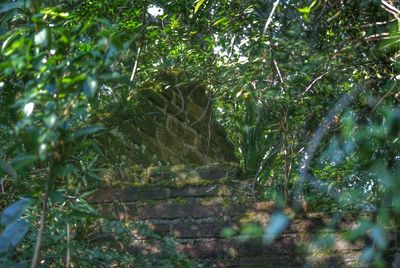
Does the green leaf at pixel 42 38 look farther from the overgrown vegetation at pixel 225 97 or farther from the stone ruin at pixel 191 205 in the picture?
the stone ruin at pixel 191 205

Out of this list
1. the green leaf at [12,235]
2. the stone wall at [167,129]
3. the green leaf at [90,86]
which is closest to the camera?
the green leaf at [90,86]

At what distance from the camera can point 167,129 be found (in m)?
5.54

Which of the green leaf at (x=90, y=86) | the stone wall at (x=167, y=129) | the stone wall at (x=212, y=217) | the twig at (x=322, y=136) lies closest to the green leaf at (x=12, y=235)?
the green leaf at (x=90, y=86)

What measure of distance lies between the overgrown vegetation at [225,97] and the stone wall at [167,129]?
0.37 ft

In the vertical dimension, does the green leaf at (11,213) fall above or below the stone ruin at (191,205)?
above

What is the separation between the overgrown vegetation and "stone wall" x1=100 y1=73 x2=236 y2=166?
0.11m

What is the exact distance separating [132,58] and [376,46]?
321 cm

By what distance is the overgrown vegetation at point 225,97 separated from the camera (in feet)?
7.75

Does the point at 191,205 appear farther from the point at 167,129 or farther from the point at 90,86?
the point at 90,86

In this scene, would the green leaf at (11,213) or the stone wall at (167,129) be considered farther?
the stone wall at (167,129)

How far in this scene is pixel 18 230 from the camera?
2486 mm

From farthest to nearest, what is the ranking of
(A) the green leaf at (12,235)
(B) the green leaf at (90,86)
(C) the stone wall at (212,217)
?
1. (C) the stone wall at (212,217)
2. (A) the green leaf at (12,235)
3. (B) the green leaf at (90,86)

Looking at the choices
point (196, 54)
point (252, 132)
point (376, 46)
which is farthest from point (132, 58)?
point (376, 46)

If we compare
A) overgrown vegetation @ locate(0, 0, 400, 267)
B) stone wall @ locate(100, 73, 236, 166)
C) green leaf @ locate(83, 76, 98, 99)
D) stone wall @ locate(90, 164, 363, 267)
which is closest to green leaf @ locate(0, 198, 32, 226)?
overgrown vegetation @ locate(0, 0, 400, 267)
